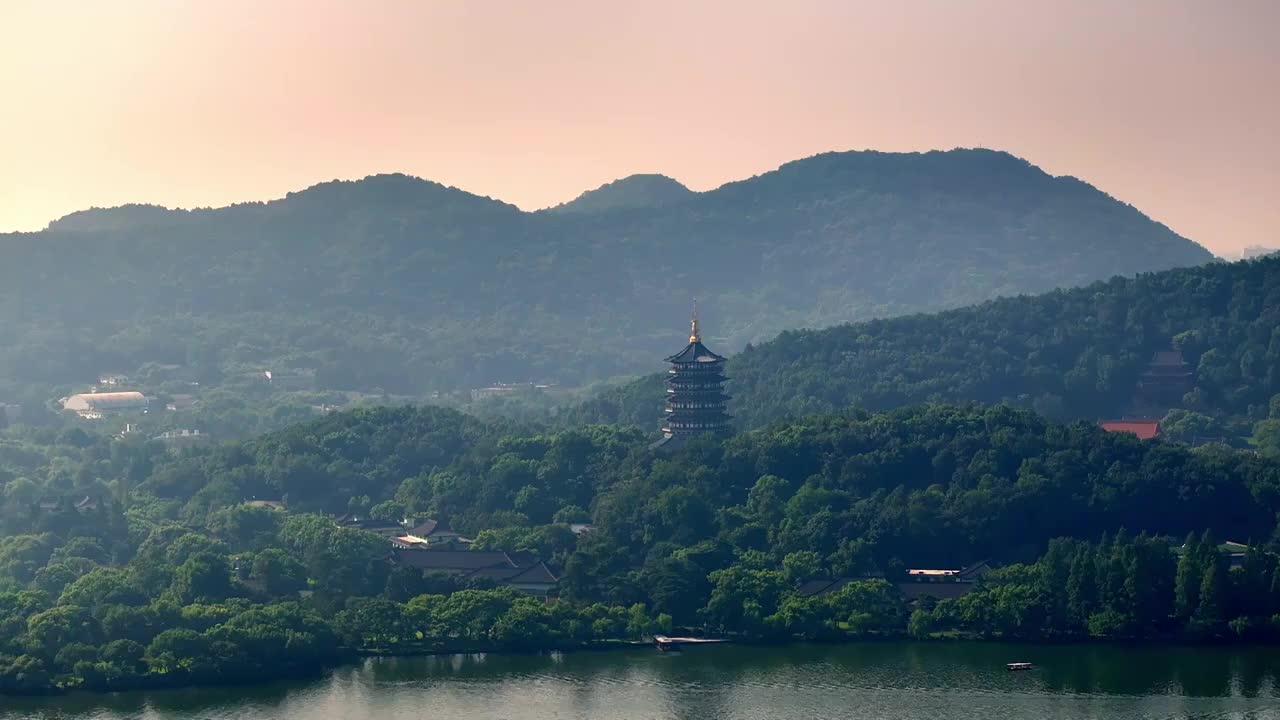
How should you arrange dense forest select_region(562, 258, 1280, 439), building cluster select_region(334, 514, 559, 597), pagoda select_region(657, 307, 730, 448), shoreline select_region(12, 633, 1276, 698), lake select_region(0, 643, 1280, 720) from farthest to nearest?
dense forest select_region(562, 258, 1280, 439) < pagoda select_region(657, 307, 730, 448) < building cluster select_region(334, 514, 559, 597) < shoreline select_region(12, 633, 1276, 698) < lake select_region(0, 643, 1280, 720)

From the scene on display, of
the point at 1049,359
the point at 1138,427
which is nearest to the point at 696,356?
the point at 1138,427

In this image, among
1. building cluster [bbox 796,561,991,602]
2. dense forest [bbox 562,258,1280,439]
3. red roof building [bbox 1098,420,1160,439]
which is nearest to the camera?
building cluster [bbox 796,561,991,602]

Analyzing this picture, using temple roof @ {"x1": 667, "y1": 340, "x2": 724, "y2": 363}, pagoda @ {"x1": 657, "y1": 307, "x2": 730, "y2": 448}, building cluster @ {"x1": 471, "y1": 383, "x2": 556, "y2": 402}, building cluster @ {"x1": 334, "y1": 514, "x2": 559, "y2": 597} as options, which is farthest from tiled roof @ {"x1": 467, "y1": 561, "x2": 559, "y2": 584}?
building cluster @ {"x1": 471, "y1": 383, "x2": 556, "y2": 402}

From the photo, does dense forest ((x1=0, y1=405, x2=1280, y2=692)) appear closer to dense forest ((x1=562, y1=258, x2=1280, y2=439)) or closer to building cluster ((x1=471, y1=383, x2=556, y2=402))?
dense forest ((x1=562, y1=258, x2=1280, y2=439))

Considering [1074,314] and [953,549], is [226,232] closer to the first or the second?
[1074,314]

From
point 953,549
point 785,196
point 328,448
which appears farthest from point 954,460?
point 785,196

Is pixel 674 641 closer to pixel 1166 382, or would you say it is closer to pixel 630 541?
pixel 630 541

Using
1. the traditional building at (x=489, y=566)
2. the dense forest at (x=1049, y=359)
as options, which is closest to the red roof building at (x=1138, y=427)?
the dense forest at (x=1049, y=359)

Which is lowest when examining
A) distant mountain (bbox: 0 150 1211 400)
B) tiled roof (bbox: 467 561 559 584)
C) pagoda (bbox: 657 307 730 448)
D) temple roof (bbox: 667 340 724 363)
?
tiled roof (bbox: 467 561 559 584)

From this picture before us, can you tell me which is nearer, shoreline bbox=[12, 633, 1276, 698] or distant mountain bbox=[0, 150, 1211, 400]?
shoreline bbox=[12, 633, 1276, 698]
